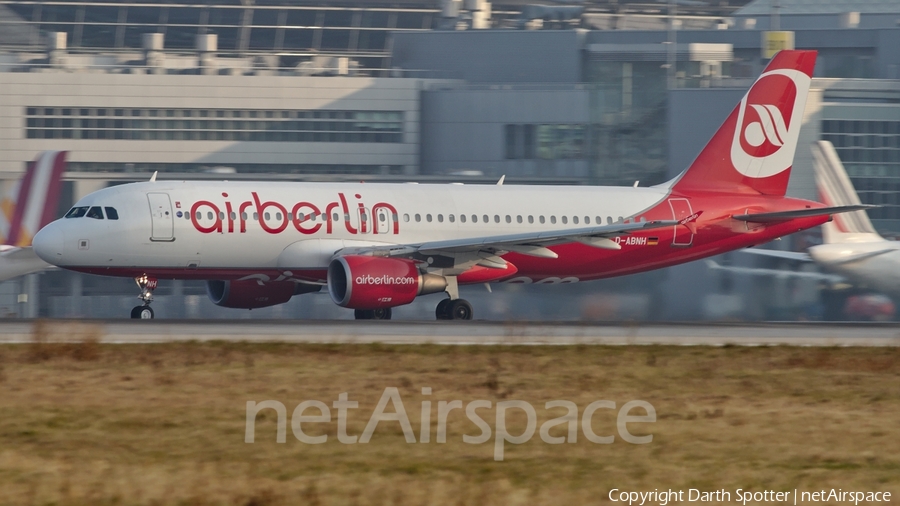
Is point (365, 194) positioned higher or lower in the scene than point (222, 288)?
higher

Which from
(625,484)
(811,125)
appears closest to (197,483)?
(625,484)

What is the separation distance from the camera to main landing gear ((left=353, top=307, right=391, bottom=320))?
29.6 m

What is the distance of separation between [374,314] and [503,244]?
3889 mm

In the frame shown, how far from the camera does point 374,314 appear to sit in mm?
29578

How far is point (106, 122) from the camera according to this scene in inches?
2640

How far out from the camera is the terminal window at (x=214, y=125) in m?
66.4

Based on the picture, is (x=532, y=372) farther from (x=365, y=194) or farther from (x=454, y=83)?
(x=454, y=83)

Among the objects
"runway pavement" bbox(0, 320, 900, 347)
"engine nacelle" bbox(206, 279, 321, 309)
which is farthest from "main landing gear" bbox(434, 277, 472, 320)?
"engine nacelle" bbox(206, 279, 321, 309)

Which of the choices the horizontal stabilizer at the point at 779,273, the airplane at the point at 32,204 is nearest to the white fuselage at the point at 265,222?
the airplane at the point at 32,204

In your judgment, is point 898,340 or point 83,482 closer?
point 83,482

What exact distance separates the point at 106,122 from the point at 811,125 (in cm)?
3731

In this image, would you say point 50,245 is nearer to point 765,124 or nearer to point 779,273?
point 765,124

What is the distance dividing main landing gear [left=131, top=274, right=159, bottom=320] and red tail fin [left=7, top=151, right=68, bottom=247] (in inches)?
342

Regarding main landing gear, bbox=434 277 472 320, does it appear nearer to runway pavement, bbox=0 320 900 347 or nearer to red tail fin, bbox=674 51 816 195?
runway pavement, bbox=0 320 900 347
